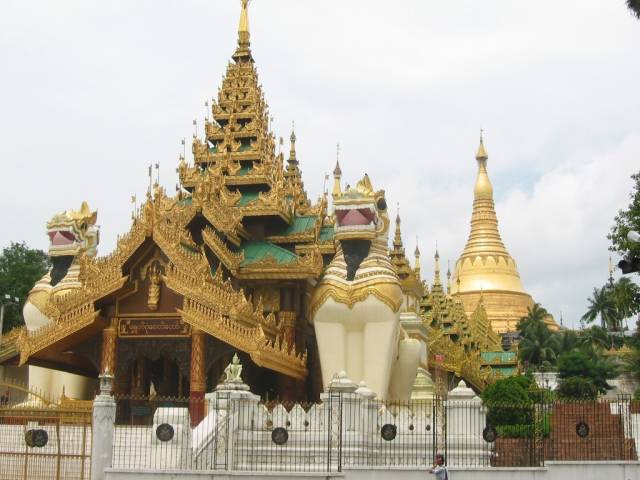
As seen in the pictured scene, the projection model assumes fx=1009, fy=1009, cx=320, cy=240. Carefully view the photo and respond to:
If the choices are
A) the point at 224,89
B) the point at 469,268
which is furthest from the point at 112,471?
the point at 469,268

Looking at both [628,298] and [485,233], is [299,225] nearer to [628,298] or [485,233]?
[628,298]

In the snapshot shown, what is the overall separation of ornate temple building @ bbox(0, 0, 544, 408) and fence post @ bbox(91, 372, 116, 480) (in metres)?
6.24

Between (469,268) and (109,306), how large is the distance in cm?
4679

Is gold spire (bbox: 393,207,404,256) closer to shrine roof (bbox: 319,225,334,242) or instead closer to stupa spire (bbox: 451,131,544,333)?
shrine roof (bbox: 319,225,334,242)

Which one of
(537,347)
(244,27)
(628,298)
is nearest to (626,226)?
(628,298)

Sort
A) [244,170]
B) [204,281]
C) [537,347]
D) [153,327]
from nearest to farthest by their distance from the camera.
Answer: [204,281], [153,327], [244,170], [537,347]

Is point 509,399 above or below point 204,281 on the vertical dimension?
below

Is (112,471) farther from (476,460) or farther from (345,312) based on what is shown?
(345,312)

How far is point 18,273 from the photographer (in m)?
48.9

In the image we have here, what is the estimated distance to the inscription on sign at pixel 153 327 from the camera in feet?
82.9

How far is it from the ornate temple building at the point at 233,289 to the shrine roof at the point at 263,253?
7 cm

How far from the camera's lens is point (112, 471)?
1705cm

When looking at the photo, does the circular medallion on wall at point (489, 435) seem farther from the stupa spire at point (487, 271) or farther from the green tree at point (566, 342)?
the stupa spire at point (487, 271)

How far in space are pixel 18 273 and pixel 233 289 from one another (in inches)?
1012
